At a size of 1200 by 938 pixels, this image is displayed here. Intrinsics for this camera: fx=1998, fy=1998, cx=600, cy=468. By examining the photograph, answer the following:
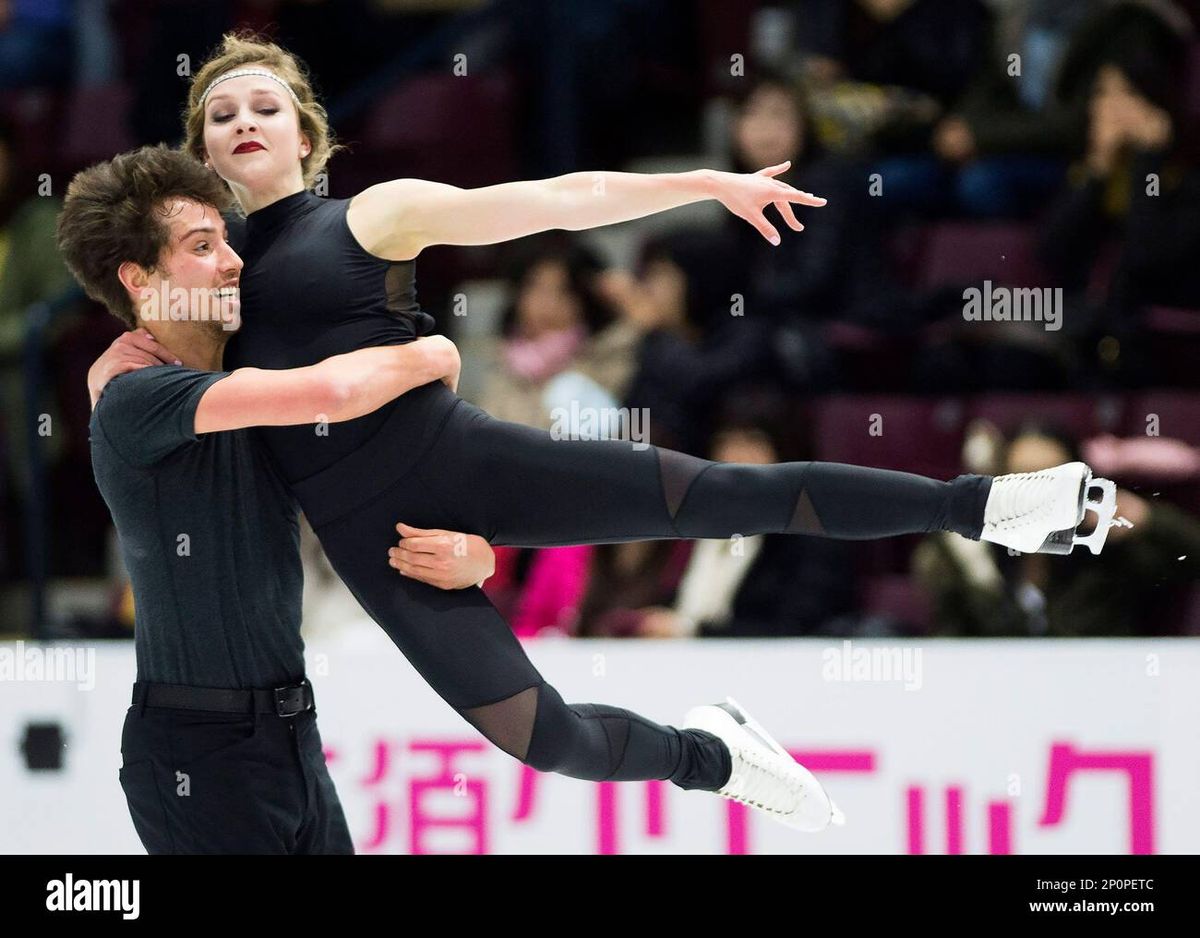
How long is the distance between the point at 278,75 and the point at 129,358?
0.73m

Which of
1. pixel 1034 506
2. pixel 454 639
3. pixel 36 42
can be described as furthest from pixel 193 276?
pixel 36 42

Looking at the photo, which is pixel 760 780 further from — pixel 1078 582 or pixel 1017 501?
pixel 1078 582

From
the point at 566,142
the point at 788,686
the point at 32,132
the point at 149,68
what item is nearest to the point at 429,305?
the point at 566,142

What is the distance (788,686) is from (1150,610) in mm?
1176

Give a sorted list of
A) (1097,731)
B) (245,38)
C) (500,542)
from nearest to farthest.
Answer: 1. (500,542)
2. (245,38)
3. (1097,731)

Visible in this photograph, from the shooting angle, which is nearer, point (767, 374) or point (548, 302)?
point (767, 374)

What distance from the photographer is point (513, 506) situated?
420cm

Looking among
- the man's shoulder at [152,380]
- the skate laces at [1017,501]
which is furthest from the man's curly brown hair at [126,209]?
the skate laces at [1017,501]

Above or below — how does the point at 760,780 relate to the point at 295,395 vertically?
below

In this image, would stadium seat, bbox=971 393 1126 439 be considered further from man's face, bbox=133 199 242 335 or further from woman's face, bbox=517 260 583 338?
man's face, bbox=133 199 242 335

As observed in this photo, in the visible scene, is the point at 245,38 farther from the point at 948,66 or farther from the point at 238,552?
the point at 948,66

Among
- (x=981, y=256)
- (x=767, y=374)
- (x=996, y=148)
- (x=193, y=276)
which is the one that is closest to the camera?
(x=193, y=276)

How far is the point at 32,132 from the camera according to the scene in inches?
334

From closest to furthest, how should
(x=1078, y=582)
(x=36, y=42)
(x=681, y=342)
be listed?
(x=1078, y=582)
(x=681, y=342)
(x=36, y=42)
